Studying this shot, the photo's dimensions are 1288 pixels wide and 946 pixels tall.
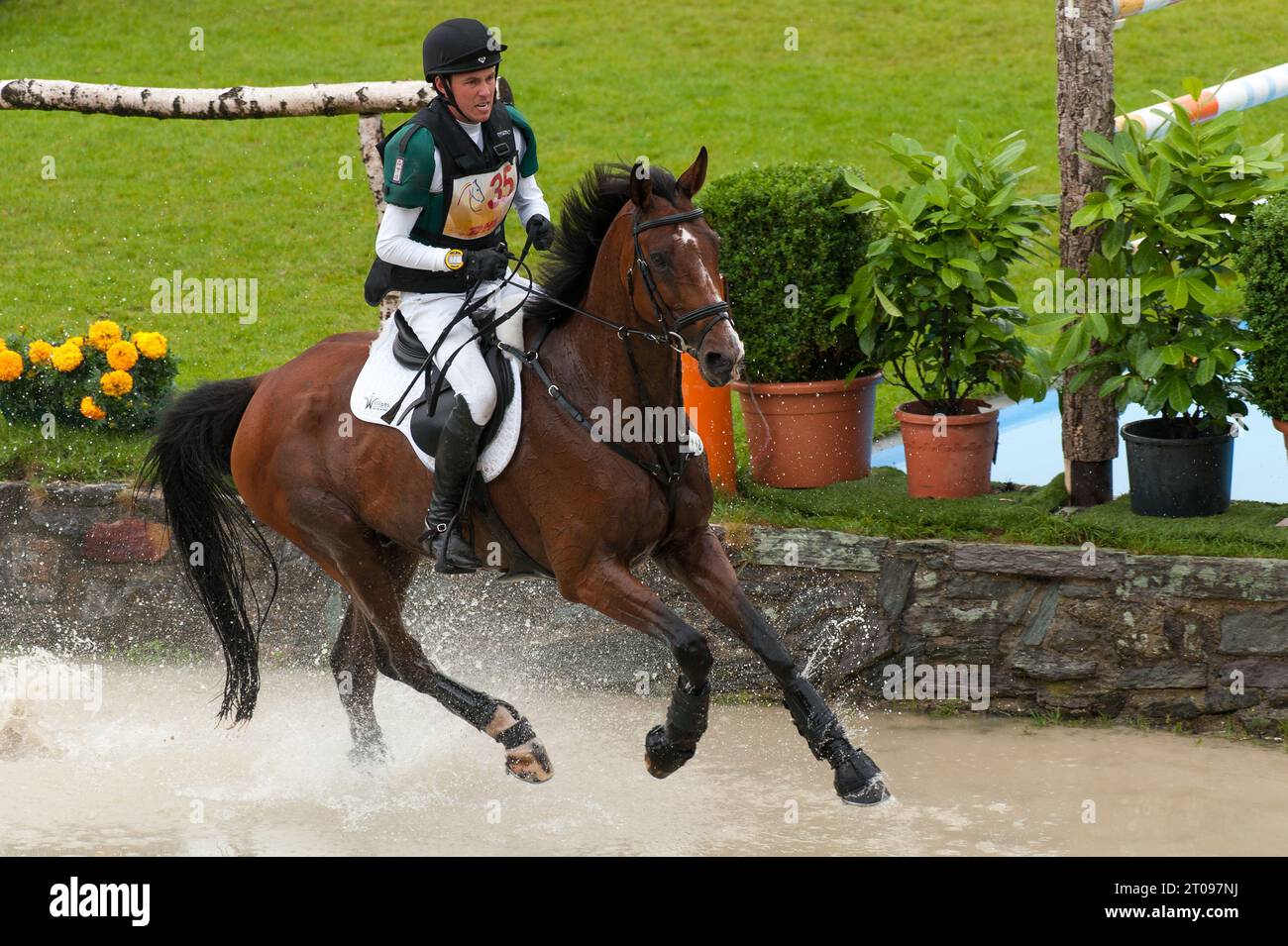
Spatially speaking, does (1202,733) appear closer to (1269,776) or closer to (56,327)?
(1269,776)

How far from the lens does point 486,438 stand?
5.51 meters

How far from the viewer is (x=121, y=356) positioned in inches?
331

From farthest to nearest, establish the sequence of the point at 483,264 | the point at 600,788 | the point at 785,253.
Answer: the point at 785,253
the point at 600,788
the point at 483,264

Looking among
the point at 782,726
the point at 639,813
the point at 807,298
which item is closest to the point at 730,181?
the point at 807,298

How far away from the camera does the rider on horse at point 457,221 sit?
528 cm

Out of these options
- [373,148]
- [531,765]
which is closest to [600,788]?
[531,765]

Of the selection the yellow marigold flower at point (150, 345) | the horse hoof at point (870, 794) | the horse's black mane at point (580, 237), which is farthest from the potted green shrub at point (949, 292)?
the yellow marigold flower at point (150, 345)

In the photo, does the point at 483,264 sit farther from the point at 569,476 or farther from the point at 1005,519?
the point at 1005,519

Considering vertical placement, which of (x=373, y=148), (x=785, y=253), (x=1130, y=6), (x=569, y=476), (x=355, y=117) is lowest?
(x=569, y=476)

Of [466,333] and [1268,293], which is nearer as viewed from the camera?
[466,333]

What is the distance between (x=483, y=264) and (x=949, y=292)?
2.53 m

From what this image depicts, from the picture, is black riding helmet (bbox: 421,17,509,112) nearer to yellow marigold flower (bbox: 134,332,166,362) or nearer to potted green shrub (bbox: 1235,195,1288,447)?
potted green shrub (bbox: 1235,195,1288,447)

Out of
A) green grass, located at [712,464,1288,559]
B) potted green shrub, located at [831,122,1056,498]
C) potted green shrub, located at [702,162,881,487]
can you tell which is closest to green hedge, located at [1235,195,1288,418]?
green grass, located at [712,464,1288,559]
